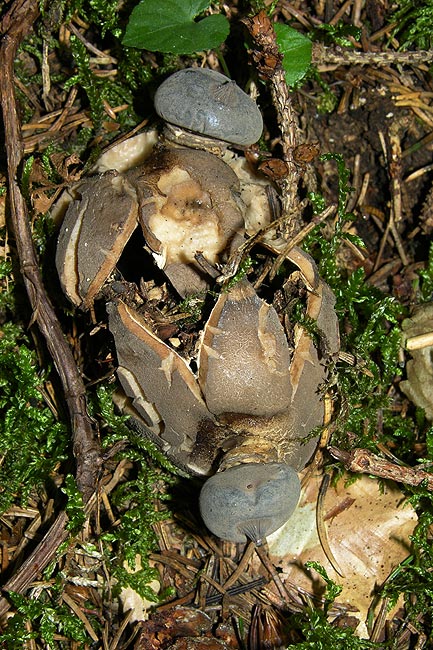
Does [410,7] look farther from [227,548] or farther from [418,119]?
[227,548]

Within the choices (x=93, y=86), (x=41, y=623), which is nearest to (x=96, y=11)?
(x=93, y=86)

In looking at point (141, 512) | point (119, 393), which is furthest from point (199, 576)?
point (119, 393)

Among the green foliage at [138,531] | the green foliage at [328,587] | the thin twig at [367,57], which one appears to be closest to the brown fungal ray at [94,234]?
the green foliage at [138,531]

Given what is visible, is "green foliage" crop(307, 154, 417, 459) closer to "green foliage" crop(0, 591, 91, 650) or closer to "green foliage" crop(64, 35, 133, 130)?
"green foliage" crop(64, 35, 133, 130)

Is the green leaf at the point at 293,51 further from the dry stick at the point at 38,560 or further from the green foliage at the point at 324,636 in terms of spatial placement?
the green foliage at the point at 324,636

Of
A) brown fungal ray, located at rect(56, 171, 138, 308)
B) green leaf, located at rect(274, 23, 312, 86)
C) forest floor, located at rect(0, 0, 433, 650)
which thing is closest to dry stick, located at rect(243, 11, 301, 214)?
forest floor, located at rect(0, 0, 433, 650)

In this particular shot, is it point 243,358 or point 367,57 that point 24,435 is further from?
point 367,57
